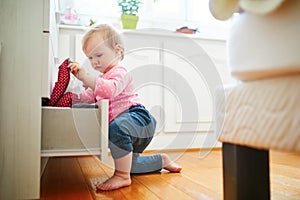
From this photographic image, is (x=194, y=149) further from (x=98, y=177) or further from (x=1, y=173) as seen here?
(x=1, y=173)

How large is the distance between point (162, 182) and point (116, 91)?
13.8 inches

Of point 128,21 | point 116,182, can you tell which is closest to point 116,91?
point 116,182

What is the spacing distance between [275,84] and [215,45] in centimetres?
169

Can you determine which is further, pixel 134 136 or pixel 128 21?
pixel 128 21

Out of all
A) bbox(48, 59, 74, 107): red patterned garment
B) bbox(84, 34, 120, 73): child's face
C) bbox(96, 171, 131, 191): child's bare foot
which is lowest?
bbox(96, 171, 131, 191): child's bare foot

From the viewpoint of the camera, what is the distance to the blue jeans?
0.98 m

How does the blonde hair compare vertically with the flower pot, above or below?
below

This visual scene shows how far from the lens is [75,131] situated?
2.93 feet

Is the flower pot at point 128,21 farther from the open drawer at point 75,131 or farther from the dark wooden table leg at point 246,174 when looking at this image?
the dark wooden table leg at point 246,174

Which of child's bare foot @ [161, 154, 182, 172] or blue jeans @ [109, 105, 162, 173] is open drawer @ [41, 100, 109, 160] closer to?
blue jeans @ [109, 105, 162, 173]

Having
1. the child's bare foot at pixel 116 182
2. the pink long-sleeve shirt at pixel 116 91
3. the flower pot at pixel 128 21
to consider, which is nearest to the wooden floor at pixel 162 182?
the child's bare foot at pixel 116 182

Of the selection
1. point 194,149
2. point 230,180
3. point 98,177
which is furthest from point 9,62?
point 194,149

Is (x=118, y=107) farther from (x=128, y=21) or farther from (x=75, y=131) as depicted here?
(x=128, y=21)

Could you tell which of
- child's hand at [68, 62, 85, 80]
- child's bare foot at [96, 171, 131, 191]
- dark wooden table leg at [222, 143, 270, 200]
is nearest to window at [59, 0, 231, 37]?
child's hand at [68, 62, 85, 80]
